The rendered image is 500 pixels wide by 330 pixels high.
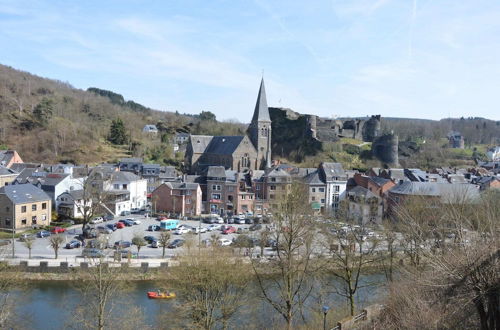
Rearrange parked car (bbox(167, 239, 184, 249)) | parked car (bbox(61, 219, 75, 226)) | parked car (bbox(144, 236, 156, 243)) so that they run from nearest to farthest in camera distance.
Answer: parked car (bbox(167, 239, 184, 249)), parked car (bbox(144, 236, 156, 243)), parked car (bbox(61, 219, 75, 226))

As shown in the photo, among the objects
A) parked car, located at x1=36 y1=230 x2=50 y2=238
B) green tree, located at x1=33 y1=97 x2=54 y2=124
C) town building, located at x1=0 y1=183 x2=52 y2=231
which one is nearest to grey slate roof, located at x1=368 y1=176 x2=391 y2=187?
parked car, located at x1=36 y1=230 x2=50 y2=238

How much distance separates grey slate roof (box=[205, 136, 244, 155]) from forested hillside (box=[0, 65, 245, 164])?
8396 millimetres

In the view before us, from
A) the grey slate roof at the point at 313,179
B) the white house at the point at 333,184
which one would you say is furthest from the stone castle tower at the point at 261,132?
the white house at the point at 333,184

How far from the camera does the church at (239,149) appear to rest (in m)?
46.1

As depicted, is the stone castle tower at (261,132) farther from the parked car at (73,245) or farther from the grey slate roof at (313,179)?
the parked car at (73,245)

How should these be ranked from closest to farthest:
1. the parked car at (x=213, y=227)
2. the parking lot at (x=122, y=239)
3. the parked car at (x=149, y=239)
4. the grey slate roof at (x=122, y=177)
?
the parking lot at (x=122, y=239), the parked car at (x=149, y=239), the parked car at (x=213, y=227), the grey slate roof at (x=122, y=177)

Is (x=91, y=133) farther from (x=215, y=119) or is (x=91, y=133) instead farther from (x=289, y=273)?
(x=289, y=273)

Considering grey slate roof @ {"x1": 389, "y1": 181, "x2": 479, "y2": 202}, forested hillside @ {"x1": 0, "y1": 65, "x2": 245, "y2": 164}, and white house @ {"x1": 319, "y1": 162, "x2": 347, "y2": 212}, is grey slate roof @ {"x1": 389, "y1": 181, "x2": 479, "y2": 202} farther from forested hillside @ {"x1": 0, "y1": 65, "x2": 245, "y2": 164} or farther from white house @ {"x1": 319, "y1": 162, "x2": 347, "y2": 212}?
forested hillside @ {"x1": 0, "y1": 65, "x2": 245, "y2": 164}

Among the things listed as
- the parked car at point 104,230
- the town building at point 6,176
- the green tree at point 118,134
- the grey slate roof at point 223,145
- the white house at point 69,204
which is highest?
the green tree at point 118,134

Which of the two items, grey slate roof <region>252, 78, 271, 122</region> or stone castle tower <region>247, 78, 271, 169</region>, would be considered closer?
stone castle tower <region>247, 78, 271, 169</region>

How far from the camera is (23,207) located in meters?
28.5

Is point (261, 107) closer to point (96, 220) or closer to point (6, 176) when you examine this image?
point (96, 220)

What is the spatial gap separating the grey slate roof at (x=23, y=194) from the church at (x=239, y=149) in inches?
753

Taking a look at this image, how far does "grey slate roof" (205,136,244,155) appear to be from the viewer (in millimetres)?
46003
